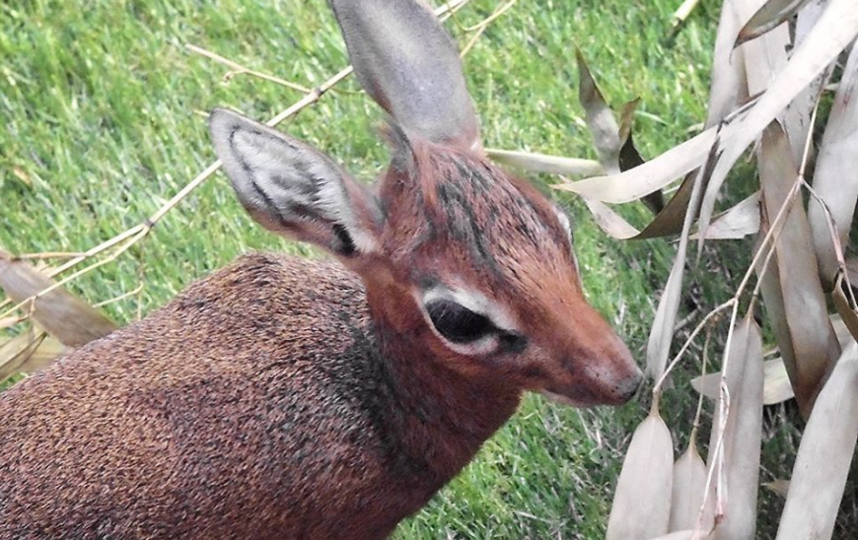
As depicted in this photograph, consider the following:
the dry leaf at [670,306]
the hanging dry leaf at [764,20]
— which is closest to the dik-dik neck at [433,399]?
the dry leaf at [670,306]

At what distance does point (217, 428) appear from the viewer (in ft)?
6.60

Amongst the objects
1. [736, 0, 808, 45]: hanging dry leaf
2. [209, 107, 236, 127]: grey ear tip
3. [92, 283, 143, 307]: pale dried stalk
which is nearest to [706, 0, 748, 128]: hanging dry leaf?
[736, 0, 808, 45]: hanging dry leaf

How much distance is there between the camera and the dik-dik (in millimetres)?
1801

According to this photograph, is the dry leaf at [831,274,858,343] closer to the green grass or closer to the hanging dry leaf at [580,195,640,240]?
the hanging dry leaf at [580,195,640,240]

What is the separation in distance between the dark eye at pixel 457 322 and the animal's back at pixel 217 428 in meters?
0.25

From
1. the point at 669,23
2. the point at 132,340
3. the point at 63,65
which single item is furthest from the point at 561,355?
the point at 63,65

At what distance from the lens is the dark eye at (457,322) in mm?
1816

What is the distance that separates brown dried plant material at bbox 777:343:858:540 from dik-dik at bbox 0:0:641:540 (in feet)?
1.29

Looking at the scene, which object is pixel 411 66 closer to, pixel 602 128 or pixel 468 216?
pixel 468 216

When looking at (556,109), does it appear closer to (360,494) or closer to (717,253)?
(717,253)

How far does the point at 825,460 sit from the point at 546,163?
1.01 meters

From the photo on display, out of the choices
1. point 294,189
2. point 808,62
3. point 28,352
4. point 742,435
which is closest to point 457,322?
point 294,189

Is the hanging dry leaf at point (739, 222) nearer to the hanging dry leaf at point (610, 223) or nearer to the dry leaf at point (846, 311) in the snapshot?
the hanging dry leaf at point (610, 223)

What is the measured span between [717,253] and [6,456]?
1.60 metres
